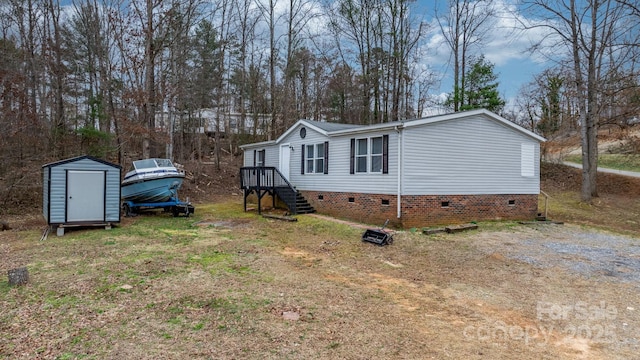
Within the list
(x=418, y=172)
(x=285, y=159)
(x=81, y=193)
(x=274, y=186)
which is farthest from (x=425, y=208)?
(x=81, y=193)

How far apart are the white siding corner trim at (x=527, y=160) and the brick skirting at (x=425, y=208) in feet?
2.98

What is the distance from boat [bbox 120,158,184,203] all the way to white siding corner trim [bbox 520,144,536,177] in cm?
1274

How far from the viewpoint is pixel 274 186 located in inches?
580

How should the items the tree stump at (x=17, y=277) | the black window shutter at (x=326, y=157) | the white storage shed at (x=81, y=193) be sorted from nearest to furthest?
1. the tree stump at (x=17, y=277)
2. the white storage shed at (x=81, y=193)
3. the black window shutter at (x=326, y=157)

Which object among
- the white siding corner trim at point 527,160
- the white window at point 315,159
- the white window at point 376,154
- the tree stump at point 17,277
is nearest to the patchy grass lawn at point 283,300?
the tree stump at point 17,277

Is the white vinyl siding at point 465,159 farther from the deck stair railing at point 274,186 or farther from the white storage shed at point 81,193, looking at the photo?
the white storage shed at point 81,193

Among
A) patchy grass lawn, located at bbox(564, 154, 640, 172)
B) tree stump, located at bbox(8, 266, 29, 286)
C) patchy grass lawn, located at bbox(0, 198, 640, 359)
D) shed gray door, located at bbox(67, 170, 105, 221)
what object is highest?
patchy grass lawn, located at bbox(564, 154, 640, 172)

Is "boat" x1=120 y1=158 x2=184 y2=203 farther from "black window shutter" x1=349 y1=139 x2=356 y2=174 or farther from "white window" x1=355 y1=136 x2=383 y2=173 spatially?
"white window" x1=355 y1=136 x2=383 y2=173

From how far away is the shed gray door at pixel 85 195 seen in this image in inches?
392

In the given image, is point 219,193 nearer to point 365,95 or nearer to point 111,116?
point 111,116

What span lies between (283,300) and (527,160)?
12408mm

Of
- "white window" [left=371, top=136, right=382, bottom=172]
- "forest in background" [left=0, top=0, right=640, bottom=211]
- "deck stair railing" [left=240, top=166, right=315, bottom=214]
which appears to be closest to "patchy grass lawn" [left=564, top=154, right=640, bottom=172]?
"forest in background" [left=0, top=0, right=640, bottom=211]

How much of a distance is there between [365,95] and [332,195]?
1383 cm

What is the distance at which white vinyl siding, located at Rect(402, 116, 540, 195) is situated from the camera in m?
11.4
